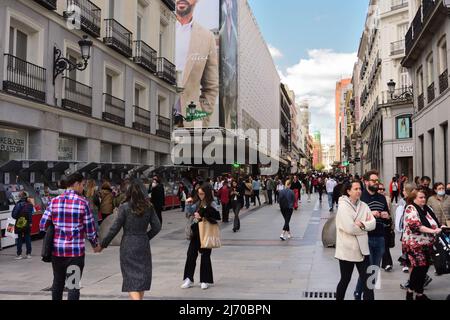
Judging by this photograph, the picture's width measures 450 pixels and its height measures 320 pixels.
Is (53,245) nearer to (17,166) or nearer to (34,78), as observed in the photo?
(17,166)

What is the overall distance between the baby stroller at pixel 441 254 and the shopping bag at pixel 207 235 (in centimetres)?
324

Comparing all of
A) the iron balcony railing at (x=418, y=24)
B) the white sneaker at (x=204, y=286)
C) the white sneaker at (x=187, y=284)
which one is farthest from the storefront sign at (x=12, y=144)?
the iron balcony railing at (x=418, y=24)

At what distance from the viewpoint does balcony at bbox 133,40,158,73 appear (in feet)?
75.7

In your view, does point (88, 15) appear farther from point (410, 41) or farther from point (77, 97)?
point (410, 41)

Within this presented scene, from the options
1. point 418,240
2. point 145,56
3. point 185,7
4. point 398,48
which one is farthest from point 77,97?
point 185,7

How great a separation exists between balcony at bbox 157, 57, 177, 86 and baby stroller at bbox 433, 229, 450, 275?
21.5 m

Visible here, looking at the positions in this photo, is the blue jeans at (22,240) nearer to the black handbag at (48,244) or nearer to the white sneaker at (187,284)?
the white sneaker at (187,284)

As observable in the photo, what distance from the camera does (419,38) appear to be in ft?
64.6

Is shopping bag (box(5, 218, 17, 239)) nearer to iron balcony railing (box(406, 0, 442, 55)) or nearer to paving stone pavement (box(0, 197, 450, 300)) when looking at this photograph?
paving stone pavement (box(0, 197, 450, 300))

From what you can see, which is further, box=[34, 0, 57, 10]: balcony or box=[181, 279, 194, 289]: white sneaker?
box=[34, 0, 57, 10]: balcony

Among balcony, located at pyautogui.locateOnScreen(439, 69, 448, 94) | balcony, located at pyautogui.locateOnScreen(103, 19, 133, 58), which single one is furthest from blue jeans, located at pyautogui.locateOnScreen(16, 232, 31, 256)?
balcony, located at pyautogui.locateOnScreen(439, 69, 448, 94)

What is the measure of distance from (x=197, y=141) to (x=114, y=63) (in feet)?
70.7
